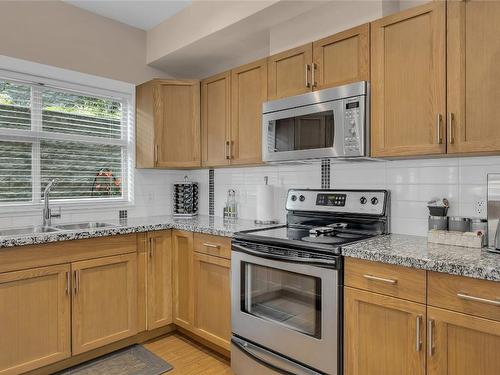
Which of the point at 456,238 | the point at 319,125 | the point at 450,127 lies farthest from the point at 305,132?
the point at 456,238

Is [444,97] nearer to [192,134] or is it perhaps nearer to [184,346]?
[192,134]

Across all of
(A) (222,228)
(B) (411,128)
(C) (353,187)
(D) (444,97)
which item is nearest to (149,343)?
(A) (222,228)

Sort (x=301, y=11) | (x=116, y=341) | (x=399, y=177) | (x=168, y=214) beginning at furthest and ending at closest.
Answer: (x=168, y=214) < (x=116, y=341) < (x=301, y=11) < (x=399, y=177)

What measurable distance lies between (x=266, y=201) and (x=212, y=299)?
84cm

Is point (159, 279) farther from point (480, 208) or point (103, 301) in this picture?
point (480, 208)

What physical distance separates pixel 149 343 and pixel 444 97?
2576 millimetres

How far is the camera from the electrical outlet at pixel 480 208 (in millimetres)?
1819

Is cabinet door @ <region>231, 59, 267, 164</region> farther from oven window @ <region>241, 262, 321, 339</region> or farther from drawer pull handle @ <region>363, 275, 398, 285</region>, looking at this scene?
drawer pull handle @ <region>363, 275, 398, 285</region>

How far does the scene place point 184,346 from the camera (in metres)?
2.61

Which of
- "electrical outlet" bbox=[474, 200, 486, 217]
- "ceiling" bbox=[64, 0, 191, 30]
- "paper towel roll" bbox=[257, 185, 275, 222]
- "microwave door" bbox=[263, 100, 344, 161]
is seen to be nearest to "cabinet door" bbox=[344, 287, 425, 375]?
"electrical outlet" bbox=[474, 200, 486, 217]

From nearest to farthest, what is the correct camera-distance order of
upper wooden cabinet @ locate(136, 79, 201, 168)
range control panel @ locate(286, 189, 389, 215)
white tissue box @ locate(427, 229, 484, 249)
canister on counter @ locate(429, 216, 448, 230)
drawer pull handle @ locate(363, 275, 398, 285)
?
1. drawer pull handle @ locate(363, 275, 398, 285)
2. white tissue box @ locate(427, 229, 484, 249)
3. canister on counter @ locate(429, 216, 448, 230)
4. range control panel @ locate(286, 189, 389, 215)
5. upper wooden cabinet @ locate(136, 79, 201, 168)

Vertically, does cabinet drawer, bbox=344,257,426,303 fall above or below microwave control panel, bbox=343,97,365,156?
below

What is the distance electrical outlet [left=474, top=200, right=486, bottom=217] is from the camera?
182 centimetres

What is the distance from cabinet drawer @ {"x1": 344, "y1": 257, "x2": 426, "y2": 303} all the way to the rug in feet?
4.72
